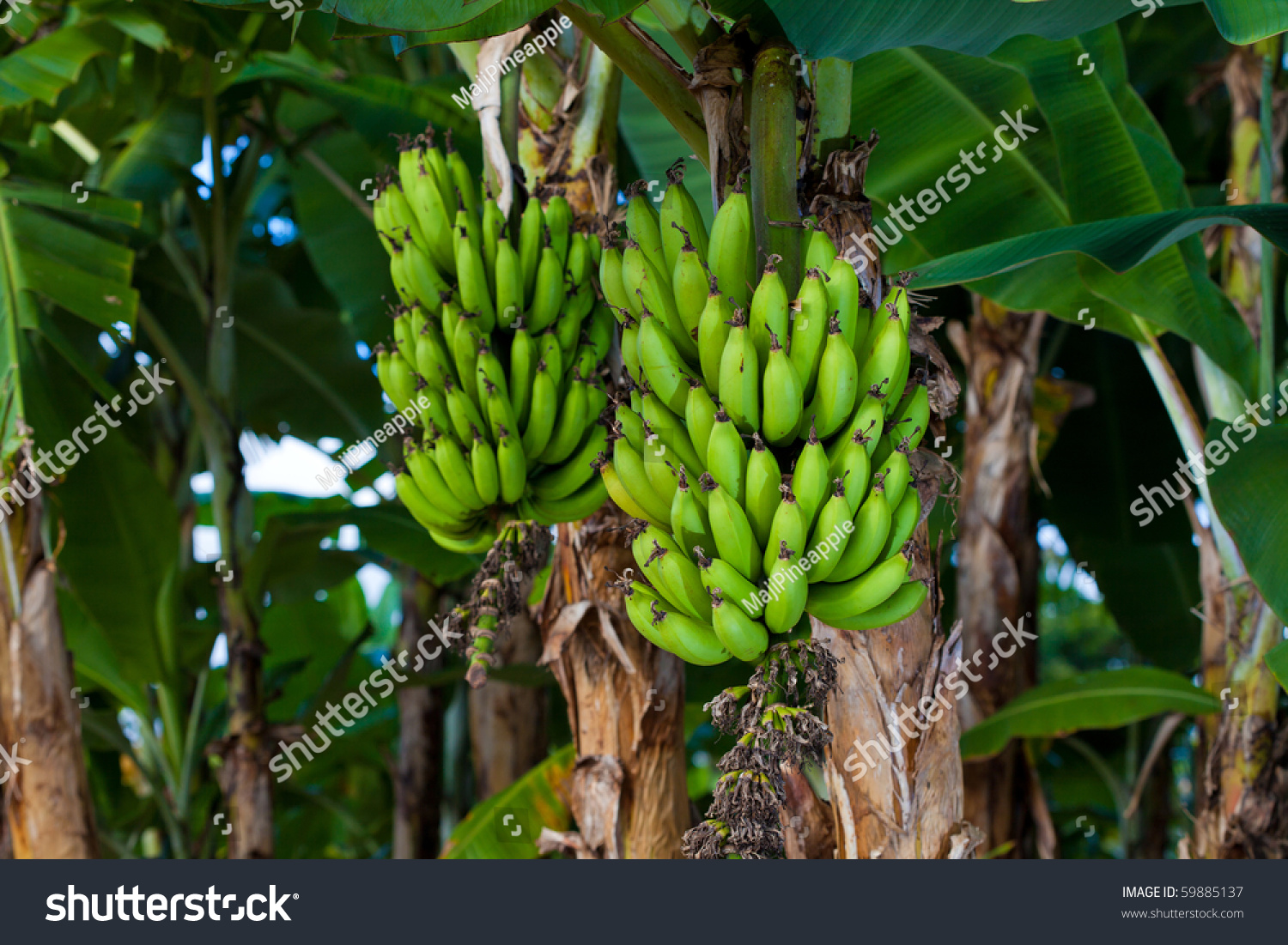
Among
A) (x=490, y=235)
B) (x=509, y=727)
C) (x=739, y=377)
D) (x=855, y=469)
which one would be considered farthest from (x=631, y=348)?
(x=509, y=727)

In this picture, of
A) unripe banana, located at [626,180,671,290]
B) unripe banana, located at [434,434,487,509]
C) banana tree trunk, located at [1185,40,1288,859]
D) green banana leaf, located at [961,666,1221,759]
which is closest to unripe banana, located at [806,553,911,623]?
unripe banana, located at [626,180,671,290]

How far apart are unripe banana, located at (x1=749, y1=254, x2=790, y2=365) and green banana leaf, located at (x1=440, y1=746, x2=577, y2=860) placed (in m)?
1.17

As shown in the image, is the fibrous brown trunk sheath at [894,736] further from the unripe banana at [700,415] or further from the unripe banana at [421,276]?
the unripe banana at [421,276]

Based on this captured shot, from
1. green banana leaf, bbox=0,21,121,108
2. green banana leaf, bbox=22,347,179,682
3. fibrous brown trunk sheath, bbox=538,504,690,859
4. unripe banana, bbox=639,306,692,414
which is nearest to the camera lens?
unripe banana, bbox=639,306,692,414

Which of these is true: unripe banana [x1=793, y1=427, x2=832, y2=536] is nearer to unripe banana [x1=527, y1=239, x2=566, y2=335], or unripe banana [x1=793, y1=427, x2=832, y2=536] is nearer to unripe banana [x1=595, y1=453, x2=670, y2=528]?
unripe banana [x1=595, y1=453, x2=670, y2=528]

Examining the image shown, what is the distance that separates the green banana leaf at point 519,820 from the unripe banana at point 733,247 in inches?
44.7

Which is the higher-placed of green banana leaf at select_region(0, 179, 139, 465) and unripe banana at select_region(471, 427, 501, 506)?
green banana leaf at select_region(0, 179, 139, 465)

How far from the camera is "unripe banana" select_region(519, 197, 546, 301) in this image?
1230 mm

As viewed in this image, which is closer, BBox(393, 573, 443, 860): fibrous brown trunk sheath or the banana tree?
the banana tree

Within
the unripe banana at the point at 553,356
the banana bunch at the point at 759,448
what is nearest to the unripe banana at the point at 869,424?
the banana bunch at the point at 759,448

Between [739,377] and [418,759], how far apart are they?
2079mm

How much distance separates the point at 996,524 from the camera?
196cm

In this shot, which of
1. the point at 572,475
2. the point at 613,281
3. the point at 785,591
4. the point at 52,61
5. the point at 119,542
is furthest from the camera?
the point at 119,542

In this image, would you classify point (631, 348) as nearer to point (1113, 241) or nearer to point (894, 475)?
point (894, 475)
